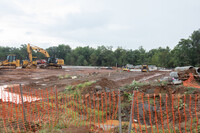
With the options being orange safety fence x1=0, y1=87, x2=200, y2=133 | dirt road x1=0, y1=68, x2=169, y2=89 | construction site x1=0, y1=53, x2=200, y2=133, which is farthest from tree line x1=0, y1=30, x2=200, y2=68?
orange safety fence x1=0, y1=87, x2=200, y2=133

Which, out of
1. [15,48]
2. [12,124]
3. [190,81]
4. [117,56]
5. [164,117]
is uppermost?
[15,48]

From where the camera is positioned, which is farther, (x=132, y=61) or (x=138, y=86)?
(x=132, y=61)

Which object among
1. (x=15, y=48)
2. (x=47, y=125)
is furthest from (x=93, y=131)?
(x=15, y=48)

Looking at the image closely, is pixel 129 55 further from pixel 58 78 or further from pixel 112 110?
pixel 112 110

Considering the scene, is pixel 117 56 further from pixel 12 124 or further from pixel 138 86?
pixel 12 124

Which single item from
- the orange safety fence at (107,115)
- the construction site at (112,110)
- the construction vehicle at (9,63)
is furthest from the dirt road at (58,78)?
the construction vehicle at (9,63)

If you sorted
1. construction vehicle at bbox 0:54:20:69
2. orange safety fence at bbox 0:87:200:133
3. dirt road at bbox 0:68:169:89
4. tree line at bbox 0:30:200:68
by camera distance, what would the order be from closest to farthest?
orange safety fence at bbox 0:87:200:133 → dirt road at bbox 0:68:169:89 → construction vehicle at bbox 0:54:20:69 → tree line at bbox 0:30:200:68

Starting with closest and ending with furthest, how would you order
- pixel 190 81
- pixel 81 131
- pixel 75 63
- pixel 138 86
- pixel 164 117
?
1. pixel 81 131
2. pixel 164 117
3. pixel 138 86
4. pixel 190 81
5. pixel 75 63

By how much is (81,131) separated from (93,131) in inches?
15.4

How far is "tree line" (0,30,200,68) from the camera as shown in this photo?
153ft

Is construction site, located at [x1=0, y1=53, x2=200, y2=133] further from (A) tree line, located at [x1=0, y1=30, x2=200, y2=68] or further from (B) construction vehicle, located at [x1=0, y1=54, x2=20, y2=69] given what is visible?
(A) tree line, located at [x1=0, y1=30, x2=200, y2=68]

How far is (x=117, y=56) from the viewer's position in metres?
74.6

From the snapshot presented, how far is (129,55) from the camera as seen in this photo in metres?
74.8

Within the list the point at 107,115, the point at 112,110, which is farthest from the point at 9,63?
the point at 107,115
